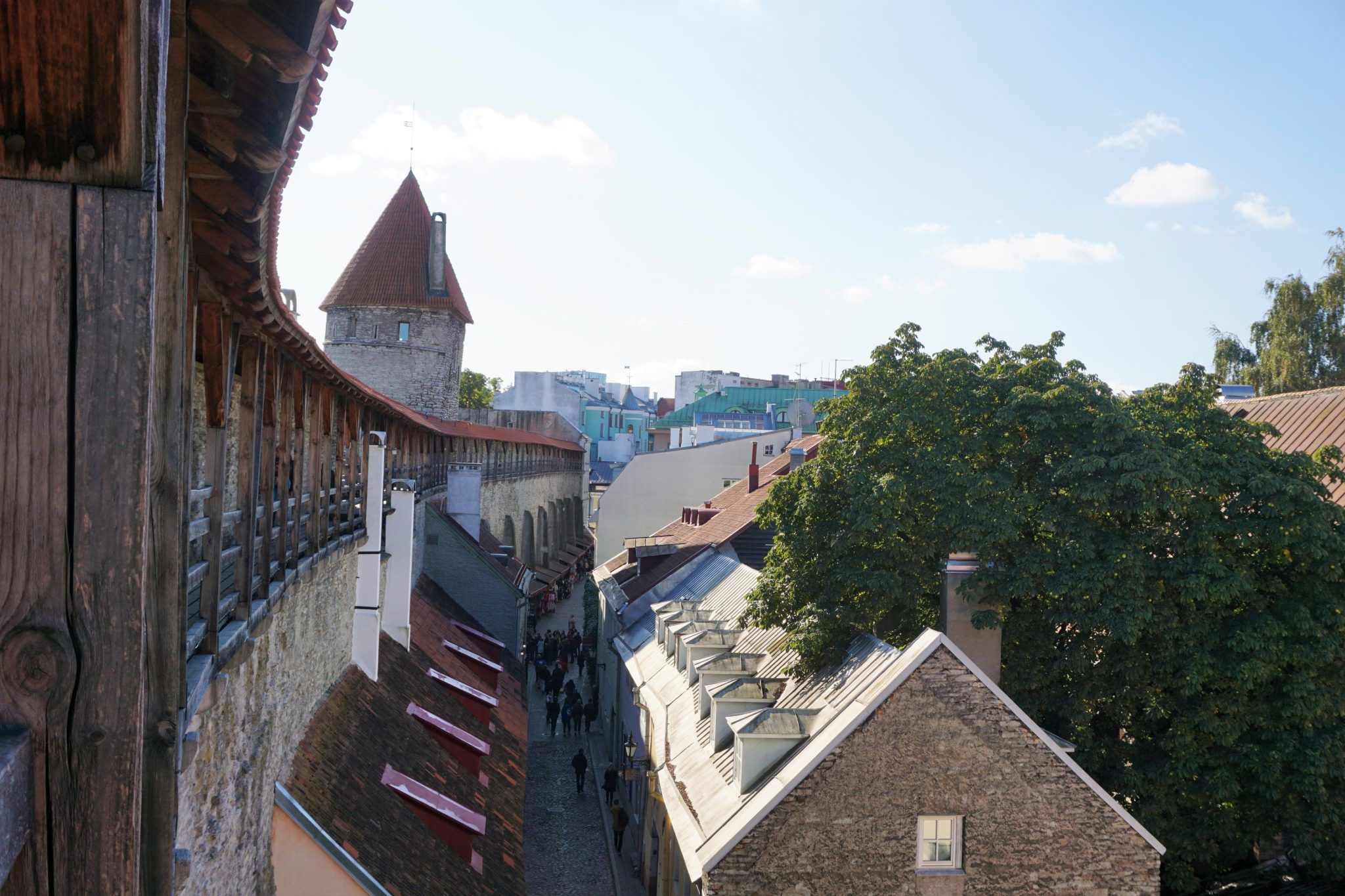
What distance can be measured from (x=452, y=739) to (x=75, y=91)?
1302 cm

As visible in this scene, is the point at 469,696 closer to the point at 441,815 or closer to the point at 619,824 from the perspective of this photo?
the point at 619,824

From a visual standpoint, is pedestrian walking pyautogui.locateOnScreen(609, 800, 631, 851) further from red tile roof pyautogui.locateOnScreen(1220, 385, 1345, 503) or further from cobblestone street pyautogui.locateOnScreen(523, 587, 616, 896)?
red tile roof pyautogui.locateOnScreen(1220, 385, 1345, 503)

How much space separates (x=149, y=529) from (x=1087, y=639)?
12183 mm

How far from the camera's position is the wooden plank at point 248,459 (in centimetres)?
677

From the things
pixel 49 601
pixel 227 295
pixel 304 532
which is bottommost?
pixel 304 532

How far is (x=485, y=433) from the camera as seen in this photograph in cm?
3147

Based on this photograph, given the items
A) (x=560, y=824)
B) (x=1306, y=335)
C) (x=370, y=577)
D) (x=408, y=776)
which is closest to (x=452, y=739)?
(x=408, y=776)

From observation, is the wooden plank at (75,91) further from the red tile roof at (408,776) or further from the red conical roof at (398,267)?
Result: the red conical roof at (398,267)

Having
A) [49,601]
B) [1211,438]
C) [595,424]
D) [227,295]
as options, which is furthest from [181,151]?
[595,424]

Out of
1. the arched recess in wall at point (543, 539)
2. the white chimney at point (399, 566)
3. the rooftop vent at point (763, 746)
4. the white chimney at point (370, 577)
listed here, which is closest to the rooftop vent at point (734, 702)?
the rooftop vent at point (763, 746)

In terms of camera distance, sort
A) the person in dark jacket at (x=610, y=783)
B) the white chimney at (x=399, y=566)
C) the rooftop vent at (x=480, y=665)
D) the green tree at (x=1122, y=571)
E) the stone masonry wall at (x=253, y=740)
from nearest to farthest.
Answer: the stone masonry wall at (x=253, y=740) < the green tree at (x=1122, y=571) < the white chimney at (x=399, y=566) < the rooftop vent at (x=480, y=665) < the person in dark jacket at (x=610, y=783)

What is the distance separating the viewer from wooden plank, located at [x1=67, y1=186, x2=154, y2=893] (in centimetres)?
152

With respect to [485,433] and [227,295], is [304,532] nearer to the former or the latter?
[227,295]

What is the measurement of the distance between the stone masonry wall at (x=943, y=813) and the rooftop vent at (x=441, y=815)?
111 inches
